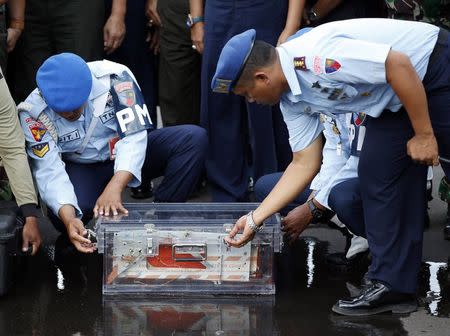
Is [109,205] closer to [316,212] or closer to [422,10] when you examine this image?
[316,212]

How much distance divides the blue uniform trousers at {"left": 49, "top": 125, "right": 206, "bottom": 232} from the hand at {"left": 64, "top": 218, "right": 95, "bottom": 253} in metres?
0.49

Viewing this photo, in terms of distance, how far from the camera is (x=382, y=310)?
420cm

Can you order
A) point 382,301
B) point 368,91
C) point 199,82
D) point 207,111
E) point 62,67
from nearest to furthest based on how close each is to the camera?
point 368,91
point 382,301
point 62,67
point 207,111
point 199,82

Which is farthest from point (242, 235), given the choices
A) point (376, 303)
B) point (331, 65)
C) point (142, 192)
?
point (142, 192)

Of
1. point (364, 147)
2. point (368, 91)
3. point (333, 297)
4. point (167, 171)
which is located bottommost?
point (333, 297)

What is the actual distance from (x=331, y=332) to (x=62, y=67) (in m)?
1.71

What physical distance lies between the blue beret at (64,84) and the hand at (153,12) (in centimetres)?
138

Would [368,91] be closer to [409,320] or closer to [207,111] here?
[409,320]

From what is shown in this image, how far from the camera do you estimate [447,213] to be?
5312mm

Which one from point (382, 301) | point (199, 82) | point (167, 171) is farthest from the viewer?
point (199, 82)

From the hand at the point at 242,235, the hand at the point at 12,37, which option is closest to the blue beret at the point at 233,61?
the hand at the point at 242,235

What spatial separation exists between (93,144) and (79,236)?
718mm

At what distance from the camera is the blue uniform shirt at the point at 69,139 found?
4711mm

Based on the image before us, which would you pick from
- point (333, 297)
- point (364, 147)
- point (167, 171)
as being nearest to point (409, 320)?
point (333, 297)
